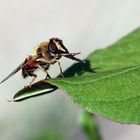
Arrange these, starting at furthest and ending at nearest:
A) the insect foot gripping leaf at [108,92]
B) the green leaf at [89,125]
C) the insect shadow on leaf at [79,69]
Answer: the green leaf at [89,125], the insect shadow on leaf at [79,69], the insect foot gripping leaf at [108,92]

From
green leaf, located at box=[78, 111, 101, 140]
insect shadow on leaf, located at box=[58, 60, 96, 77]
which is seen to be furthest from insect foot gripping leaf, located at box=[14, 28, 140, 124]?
green leaf, located at box=[78, 111, 101, 140]

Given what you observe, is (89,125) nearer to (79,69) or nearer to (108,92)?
(79,69)

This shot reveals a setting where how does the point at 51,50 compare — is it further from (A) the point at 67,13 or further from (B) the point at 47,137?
(A) the point at 67,13

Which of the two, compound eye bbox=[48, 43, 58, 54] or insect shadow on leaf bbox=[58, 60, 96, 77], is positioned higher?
compound eye bbox=[48, 43, 58, 54]

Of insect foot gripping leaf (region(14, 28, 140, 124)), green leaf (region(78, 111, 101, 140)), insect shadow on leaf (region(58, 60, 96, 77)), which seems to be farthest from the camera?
green leaf (region(78, 111, 101, 140))

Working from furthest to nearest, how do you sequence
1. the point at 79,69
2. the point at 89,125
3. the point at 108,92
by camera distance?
1. the point at 89,125
2. the point at 79,69
3. the point at 108,92

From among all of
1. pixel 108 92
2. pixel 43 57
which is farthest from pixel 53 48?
pixel 108 92

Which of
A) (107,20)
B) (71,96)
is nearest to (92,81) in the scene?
(71,96)

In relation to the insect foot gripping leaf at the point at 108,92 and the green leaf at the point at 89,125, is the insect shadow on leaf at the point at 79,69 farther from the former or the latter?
the green leaf at the point at 89,125

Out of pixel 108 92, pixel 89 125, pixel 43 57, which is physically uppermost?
pixel 43 57

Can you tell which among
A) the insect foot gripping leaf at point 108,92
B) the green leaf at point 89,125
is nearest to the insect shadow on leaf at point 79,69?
the insect foot gripping leaf at point 108,92

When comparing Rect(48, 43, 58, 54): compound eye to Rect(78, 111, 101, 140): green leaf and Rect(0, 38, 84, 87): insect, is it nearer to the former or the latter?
Result: Rect(0, 38, 84, 87): insect
